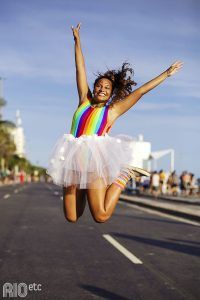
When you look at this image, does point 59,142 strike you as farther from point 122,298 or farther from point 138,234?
point 138,234

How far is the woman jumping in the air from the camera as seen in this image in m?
5.09

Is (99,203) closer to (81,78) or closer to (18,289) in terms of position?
(81,78)

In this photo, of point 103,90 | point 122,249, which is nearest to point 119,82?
point 103,90

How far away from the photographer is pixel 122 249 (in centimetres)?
991

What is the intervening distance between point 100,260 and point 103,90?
162 inches

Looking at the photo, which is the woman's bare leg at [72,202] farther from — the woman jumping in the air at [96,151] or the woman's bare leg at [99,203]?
the woman's bare leg at [99,203]

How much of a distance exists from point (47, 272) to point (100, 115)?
10.9ft

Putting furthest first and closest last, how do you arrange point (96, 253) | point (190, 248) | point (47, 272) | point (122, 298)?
1. point (190, 248)
2. point (96, 253)
3. point (47, 272)
4. point (122, 298)

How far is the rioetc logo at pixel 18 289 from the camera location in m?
6.48

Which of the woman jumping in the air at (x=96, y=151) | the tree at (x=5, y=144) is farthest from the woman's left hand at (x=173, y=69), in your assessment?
the tree at (x=5, y=144)

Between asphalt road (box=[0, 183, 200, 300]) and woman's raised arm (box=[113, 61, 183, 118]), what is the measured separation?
2.30 meters

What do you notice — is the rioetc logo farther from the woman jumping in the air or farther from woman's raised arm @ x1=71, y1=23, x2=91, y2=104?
woman's raised arm @ x1=71, y1=23, x2=91, y2=104

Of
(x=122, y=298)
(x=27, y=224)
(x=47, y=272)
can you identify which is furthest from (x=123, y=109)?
(x=27, y=224)

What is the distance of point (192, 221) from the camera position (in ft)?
53.0
